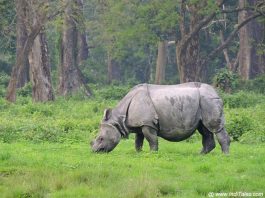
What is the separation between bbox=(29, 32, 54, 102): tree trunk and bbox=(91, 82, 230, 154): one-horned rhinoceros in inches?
710

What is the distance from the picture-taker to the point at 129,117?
15.7 metres

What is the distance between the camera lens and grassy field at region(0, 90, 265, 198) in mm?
11172

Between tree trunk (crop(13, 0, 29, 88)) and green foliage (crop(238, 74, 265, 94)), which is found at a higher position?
tree trunk (crop(13, 0, 29, 88))

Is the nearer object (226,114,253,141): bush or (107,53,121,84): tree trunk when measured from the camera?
(226,114,253,141): bush

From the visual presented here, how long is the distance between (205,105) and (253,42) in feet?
98.5

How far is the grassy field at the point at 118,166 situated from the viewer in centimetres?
1117

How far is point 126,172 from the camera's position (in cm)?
1270

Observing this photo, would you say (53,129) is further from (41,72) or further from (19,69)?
(41,72)

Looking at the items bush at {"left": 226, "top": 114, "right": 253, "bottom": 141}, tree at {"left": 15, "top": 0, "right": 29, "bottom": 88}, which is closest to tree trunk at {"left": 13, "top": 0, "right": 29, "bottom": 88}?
tree at {"left": 15, "top": 0, "right": 29, "bottom": 88}

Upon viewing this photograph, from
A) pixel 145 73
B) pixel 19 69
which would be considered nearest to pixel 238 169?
pixel 19 69

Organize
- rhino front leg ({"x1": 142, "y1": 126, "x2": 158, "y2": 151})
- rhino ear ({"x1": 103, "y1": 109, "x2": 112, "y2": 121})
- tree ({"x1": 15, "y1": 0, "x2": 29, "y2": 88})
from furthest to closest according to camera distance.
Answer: tree ({"x1": 15, "y1": 0, "x2": 29, "y2": 88}) → rhino ear ({"x1": 103, "y1": 109, "x2": 112, "y2": 121}) → rhino front leg ({"x1": 142, "y1": 126, "x2": 158, "y2": 151})

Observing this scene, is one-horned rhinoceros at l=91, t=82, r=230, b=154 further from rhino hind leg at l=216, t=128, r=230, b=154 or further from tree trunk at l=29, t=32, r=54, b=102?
tree trunk at l=29, t=32, r=54, b=102

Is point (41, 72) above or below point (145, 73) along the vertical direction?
above

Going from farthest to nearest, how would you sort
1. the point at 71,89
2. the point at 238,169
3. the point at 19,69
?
the point at 71,89, the point at 19,69, the point at 238,169
